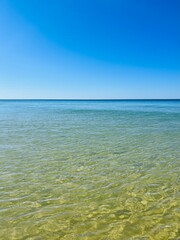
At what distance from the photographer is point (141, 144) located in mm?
13766

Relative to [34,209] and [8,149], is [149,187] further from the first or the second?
[8,149]

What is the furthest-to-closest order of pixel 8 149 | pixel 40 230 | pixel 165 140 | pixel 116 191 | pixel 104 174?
pixel 165 140, pixel 8 149, pixel 104 174, pixel 116 191, pixel 40 230

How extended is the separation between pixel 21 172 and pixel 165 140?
10932 mm

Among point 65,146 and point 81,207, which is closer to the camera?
point 81,207

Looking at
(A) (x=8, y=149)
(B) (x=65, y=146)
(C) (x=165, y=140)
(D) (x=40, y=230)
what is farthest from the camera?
(C) (x=165, y=140)

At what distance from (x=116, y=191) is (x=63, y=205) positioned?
1.90 meters

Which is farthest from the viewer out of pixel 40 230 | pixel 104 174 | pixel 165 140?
pixel 165 140

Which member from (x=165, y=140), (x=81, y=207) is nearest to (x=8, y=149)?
(x=81, y=207)

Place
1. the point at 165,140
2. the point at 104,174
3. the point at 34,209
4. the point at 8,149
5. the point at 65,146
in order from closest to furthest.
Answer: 1. the point at 34,209
2. the point at 104,174
3. the point at 8,149
4. the point at 65,146
5. the point at 165,140

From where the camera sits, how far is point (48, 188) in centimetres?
702

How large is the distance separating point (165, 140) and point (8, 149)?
1103 cm

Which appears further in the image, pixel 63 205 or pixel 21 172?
pixel 21 172

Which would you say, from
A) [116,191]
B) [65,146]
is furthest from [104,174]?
[65,146]

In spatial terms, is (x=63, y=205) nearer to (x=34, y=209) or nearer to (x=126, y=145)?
(x=34, y=209)
